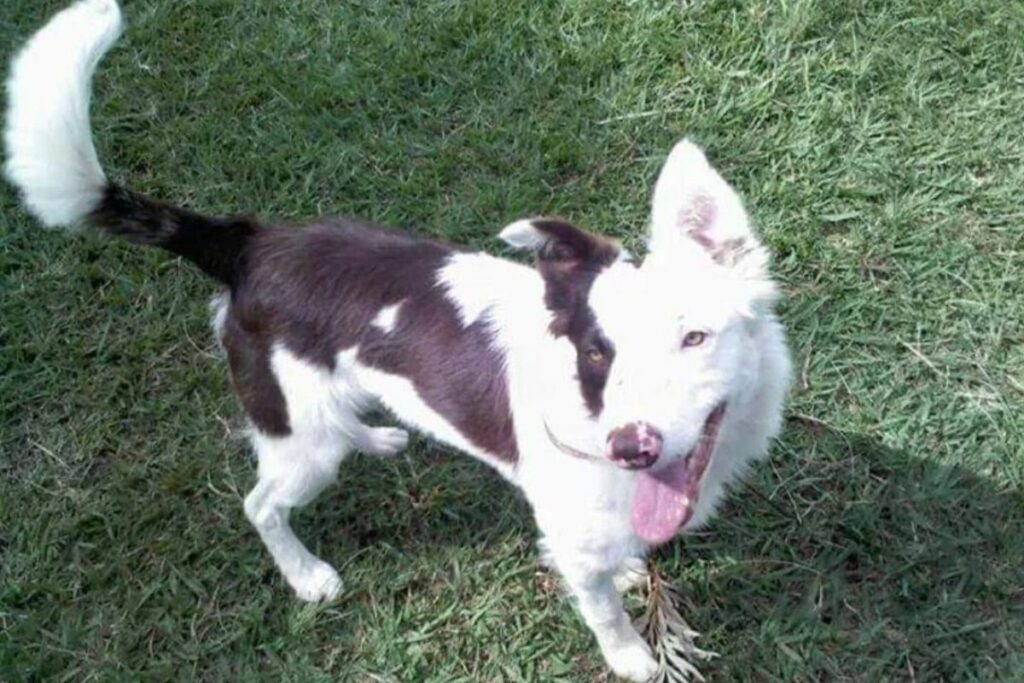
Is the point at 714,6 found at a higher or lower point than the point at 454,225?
higher

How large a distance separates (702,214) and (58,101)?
4.80 feet

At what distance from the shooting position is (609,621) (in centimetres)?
312

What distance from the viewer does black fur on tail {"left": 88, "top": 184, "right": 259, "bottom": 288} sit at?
9.60 ft

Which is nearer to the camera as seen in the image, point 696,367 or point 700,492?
point 696,367

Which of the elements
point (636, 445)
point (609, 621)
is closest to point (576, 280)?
point (636, 445)

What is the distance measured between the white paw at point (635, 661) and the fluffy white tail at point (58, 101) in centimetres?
181

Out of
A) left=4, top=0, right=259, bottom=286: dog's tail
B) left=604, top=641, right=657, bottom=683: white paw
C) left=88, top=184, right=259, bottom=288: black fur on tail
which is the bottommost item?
left=604, top=641, right=657, bottom=683: white paw

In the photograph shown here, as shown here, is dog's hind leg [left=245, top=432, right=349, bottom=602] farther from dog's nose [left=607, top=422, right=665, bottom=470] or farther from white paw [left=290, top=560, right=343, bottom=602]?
dog's nose [left=607, top=422, right=665, bottom=470]

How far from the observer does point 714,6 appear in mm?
4703

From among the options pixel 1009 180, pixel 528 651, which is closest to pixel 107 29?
pixel 528 651

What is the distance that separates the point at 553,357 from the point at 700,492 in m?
0.48

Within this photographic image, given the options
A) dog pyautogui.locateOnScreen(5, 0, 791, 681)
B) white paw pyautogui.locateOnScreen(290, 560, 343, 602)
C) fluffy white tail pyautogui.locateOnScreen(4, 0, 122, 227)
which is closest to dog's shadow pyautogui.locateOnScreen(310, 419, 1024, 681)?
white paw pyautogui.locateOnScreen(290, 560, 343, 602)

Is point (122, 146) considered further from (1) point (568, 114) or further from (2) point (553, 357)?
(2) point (553, 357)

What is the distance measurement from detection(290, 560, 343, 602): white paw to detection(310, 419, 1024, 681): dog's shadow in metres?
0.18
